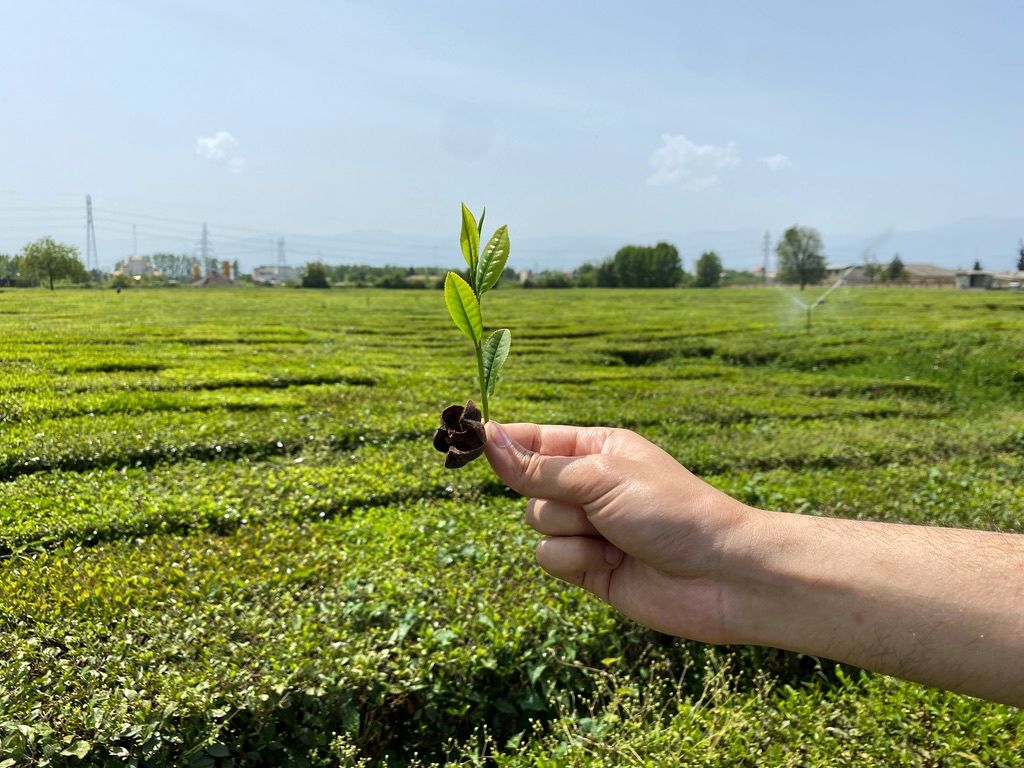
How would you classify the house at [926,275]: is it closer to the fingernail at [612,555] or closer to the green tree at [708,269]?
the green tree at [708,269]

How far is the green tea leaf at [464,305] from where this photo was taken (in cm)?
153

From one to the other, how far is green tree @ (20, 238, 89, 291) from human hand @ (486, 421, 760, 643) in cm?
498

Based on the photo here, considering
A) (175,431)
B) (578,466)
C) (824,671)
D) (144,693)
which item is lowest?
(824,671)

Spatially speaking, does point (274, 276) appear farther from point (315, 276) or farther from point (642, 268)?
point (642, 268)

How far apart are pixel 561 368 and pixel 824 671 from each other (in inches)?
337

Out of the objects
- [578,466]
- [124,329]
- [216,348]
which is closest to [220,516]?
[578,466]

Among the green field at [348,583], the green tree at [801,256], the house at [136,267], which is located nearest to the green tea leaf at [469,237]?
the green field at [348,583]

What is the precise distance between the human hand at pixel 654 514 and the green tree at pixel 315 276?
114ft

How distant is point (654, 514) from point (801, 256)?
35.4m

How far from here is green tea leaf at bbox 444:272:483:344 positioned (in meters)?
1.53

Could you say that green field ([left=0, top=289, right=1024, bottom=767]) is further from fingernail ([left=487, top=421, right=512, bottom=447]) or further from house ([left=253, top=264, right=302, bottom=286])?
house ([left=253, top=264, right=302, bottom=286])

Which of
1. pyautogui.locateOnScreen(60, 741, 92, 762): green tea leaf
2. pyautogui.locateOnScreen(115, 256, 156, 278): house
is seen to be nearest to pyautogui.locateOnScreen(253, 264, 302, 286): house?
pyautogui.locateOnScreen(115, 256, 156, 278): house

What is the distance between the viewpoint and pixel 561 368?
1174 cm

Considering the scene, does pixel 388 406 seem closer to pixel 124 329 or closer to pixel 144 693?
pixel 124 329
